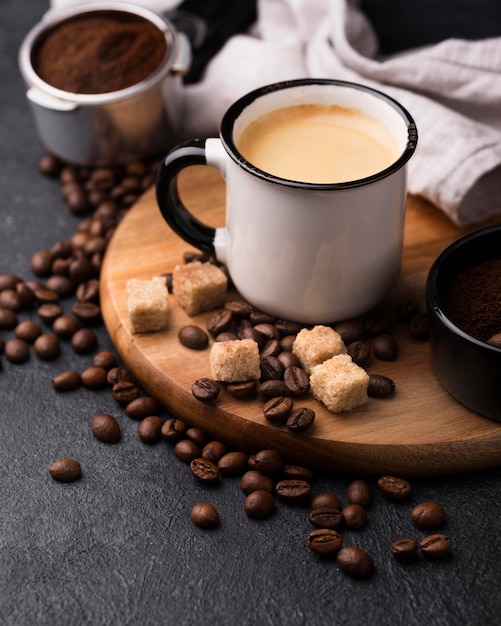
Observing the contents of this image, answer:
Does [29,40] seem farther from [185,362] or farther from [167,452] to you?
[167,452]

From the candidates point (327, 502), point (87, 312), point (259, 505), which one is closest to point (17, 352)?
point (87, 312)

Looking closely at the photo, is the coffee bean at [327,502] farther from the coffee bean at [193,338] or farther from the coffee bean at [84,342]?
the coffee bean at [84,342]

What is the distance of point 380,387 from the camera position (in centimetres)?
194

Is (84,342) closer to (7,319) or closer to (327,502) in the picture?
(7,319)

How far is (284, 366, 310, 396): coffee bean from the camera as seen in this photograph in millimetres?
1943

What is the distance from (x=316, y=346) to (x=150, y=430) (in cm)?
39

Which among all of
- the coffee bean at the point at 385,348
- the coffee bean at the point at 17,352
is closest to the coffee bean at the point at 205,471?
the coffee bean at the point at 385,348

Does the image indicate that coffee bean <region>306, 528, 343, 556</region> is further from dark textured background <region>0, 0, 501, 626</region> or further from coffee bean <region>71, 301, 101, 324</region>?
coffee bean <region>71, 301, 101, 324</region>

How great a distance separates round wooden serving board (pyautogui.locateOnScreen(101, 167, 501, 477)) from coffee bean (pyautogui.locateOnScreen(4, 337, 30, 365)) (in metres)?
0.21

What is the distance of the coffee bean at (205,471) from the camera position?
189cm

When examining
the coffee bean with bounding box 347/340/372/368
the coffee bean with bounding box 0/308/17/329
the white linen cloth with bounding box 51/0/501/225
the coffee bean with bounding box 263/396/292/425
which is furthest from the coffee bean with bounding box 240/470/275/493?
the white linen cloth with bounding box 51/0/501/225

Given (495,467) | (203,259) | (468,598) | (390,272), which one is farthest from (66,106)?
(468,598)

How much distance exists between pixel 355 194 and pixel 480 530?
2.29 feet

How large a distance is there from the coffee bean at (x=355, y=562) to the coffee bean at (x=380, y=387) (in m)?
0.34
